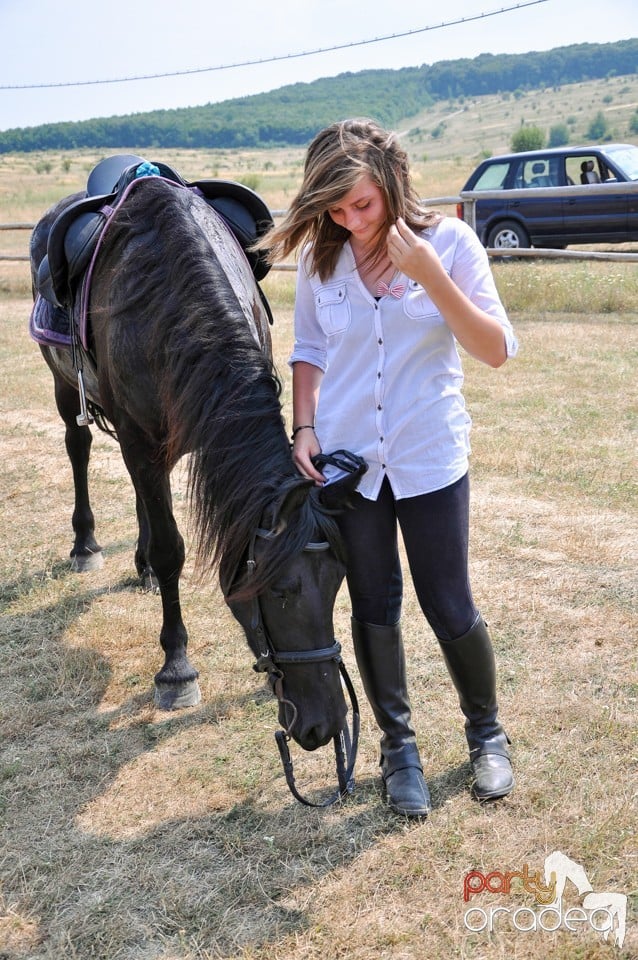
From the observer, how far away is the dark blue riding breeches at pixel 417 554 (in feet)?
7.51

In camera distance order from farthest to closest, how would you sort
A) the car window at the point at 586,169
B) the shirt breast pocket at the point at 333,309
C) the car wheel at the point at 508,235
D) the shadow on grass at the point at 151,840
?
the car wheel at the point at 508,235 → the car window at the point at 586,169 → the shirt breast pocket at the point at 333,309 → the shadow on grass at the point at 151,840

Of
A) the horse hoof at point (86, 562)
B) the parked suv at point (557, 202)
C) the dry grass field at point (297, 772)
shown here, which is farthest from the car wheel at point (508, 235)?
the horse hoof at point (86, 562)

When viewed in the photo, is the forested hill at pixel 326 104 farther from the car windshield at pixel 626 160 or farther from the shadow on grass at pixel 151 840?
the shadow on grass at pixel 151 840

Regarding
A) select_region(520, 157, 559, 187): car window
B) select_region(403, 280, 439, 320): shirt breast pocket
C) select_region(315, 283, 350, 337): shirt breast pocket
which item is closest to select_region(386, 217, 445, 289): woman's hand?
select_region(403, 280, 439, 320): shirt breast pocket

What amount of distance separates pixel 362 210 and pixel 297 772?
1.76m

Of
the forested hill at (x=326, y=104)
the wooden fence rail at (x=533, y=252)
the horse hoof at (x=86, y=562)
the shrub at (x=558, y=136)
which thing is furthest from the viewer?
the forested hill at (x=326, y=104)

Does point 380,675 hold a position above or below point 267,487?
below

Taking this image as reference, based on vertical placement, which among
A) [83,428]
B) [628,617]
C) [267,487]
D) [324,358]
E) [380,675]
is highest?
[324,358]

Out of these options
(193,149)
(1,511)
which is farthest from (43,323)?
(193,149)

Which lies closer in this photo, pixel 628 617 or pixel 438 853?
pixel 438 853

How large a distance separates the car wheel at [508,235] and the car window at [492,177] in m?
1.01

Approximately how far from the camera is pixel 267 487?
2041 millimetres

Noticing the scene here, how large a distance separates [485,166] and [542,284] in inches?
194

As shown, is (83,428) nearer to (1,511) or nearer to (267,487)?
(1,511)
